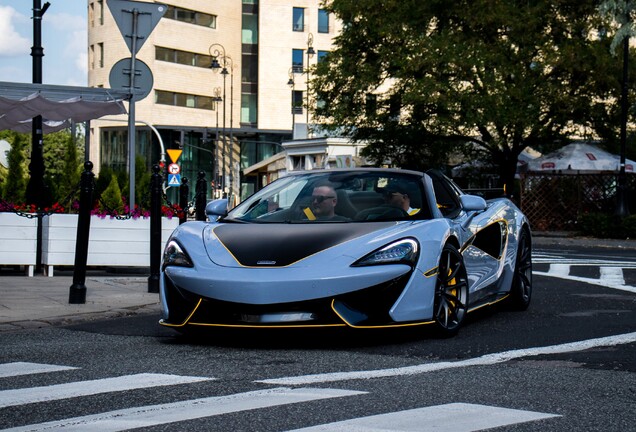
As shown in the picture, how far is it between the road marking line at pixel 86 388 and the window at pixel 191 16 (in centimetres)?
7989

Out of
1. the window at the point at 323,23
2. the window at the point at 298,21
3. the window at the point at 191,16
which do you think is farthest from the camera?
the window at the point at 323,23

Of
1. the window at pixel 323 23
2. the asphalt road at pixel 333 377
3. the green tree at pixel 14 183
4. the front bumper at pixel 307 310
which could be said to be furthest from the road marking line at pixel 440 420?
the window at pixel 323 23

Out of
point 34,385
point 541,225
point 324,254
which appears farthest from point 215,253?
point 541,225

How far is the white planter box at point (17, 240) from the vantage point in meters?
15.3

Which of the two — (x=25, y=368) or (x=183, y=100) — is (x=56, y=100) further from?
(x=183, y=100)

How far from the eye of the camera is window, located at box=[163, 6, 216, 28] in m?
85.7

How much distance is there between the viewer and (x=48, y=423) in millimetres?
5305

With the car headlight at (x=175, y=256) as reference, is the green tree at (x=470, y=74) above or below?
above

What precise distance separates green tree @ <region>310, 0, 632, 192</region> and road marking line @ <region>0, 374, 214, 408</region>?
32.1 m

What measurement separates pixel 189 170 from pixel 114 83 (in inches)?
2889

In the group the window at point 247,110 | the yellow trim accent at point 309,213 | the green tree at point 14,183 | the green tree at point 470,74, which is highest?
the window at point 247,110

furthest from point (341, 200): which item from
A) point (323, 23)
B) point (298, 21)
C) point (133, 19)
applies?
point (323, 23)

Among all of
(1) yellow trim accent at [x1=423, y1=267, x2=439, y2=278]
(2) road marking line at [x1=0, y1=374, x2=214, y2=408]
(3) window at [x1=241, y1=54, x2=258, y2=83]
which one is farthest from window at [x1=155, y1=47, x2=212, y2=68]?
(2) road marking line at [x1=0, y1=374, x2=214, y2=408]

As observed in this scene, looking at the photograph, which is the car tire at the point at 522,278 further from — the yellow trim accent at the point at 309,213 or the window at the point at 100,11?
the window at the point at 100,11
